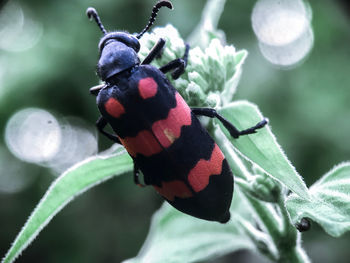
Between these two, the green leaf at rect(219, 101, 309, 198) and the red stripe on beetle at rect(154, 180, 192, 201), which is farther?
the red stripe on beetle at rect(154, 180, 192, 201)

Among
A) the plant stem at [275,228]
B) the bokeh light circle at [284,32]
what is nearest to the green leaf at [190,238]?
the plant stem at [275,228]

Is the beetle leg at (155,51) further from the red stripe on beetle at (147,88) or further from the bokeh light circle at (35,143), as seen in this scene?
the bokeh light circle at (35,143)

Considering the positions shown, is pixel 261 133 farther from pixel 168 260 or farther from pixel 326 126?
pixel 326 126

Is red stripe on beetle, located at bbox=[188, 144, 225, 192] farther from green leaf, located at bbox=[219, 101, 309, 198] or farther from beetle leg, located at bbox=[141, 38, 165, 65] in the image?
beetle leg, located at bbox=[141, 38, 165, 65]

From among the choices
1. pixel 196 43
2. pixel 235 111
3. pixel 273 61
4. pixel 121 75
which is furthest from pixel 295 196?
pixel 273 61

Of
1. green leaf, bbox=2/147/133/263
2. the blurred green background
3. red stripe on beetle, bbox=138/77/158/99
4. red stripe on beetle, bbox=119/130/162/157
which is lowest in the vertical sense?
the blurred green background

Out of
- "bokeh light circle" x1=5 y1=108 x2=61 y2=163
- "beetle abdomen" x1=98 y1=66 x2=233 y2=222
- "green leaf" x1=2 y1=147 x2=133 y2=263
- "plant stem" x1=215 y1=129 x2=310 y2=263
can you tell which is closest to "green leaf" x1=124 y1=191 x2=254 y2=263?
"plant stem" x1=215 y1=129 x2=310 y2=263

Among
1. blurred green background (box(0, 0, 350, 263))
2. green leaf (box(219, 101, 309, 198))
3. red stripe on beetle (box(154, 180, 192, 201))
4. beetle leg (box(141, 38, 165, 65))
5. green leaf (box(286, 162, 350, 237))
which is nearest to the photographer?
green leaf (box(286, 162, 350, 237))
